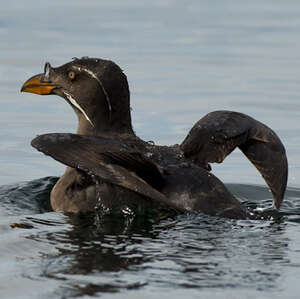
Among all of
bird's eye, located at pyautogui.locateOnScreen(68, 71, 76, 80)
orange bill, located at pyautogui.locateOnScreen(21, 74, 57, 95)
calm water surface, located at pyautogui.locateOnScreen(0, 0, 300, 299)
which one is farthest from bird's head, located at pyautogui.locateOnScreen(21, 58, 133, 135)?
calm water surface, located at pyautogui.locateOnScreen(0, 0, 300, 299)

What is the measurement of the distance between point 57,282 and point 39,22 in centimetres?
1683

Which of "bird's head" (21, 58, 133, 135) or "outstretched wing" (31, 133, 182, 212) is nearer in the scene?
"outstretched wing" (31, 133, 182, 212)

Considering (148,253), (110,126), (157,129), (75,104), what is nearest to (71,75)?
(75,104)

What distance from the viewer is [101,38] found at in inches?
846

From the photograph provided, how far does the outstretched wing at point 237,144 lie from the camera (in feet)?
34.7

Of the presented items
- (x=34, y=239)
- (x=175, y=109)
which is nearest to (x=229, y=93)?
(x=175, y=109)

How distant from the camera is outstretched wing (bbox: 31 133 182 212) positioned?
9.33 m

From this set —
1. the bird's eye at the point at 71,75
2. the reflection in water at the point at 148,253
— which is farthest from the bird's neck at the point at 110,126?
the reflection in water at the point at 148,253

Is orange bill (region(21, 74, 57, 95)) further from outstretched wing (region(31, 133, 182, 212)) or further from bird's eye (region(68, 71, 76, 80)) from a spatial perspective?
outstretched wing (region(31, 133, 182, 212))

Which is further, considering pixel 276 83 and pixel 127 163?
pixel 276 83

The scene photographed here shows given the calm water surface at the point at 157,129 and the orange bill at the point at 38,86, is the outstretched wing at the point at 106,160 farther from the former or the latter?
the orange bill at the point at 38,86

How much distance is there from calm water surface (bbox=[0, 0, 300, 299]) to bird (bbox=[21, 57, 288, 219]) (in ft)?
0.66

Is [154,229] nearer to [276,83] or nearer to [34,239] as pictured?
[34,239]

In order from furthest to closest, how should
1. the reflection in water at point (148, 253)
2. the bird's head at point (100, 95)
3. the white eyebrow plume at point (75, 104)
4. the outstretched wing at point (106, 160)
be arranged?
the white eyebrow plume at point (75, 104) → the bird's head at point (100, 95) → the outstretched wing at point (106, 160) → the reflection in water at point (148, 253)
